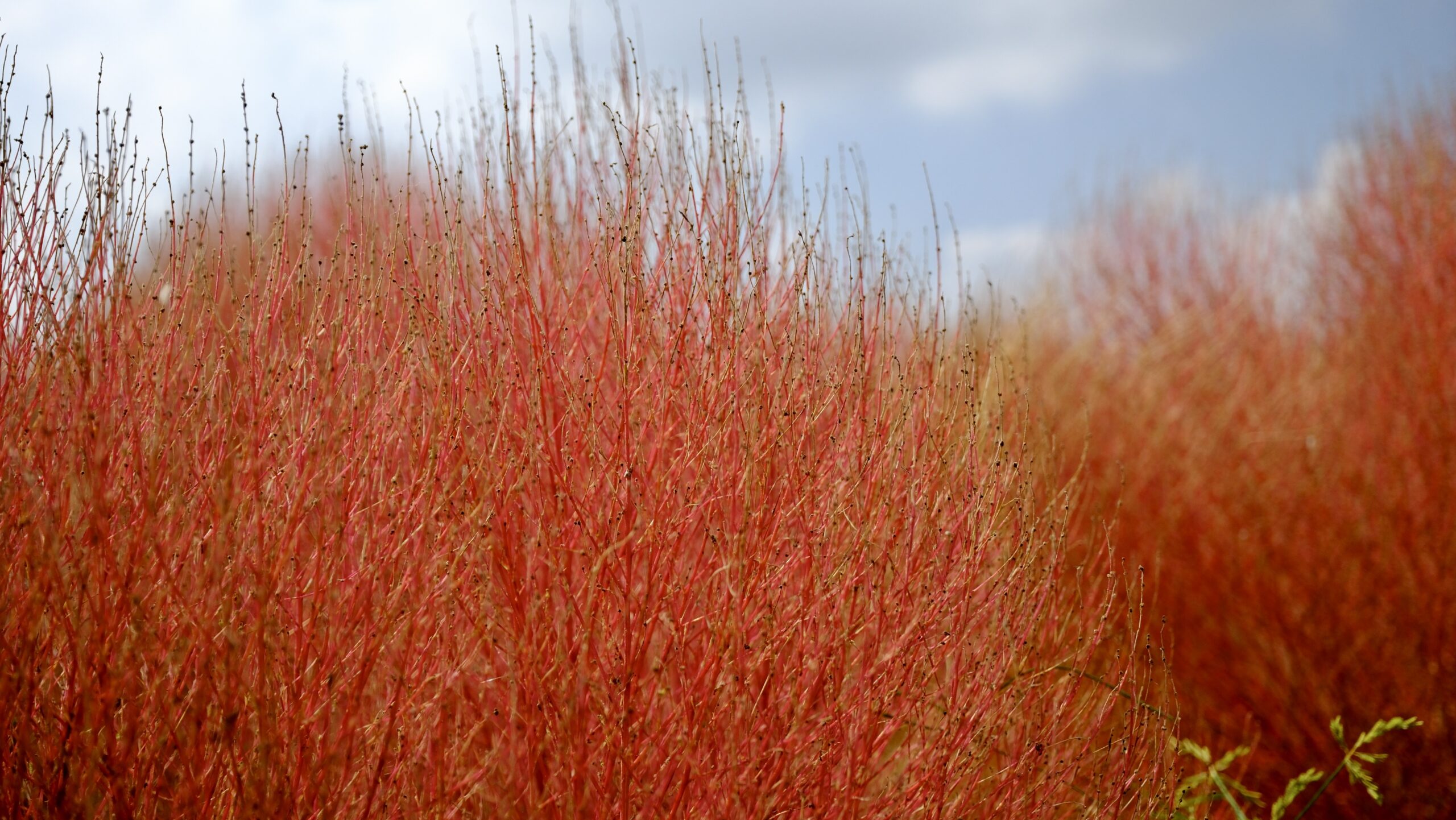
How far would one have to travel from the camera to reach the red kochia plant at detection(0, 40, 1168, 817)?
3.14m

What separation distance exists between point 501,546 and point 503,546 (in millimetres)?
13

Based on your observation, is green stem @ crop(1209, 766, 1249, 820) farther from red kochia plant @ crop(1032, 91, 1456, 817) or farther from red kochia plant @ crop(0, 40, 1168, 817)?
red kochia plant @ crop(1032, 91, 1456, 817)

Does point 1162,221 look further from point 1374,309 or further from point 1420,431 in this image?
point 1420,431

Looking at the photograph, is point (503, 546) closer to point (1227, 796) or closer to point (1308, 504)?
point (1227, 796)

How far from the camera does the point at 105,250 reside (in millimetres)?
3566

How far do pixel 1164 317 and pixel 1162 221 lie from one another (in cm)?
164

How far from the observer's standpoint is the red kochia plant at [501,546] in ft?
10.3

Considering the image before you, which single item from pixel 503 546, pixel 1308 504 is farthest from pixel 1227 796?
pixel 1308 504

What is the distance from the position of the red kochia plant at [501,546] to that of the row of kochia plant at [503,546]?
0.02 m

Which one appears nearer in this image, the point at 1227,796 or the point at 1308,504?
the point at 1227,796

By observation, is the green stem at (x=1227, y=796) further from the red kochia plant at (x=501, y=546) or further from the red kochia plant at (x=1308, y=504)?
the red kochia plant at (x=1308, y=504)

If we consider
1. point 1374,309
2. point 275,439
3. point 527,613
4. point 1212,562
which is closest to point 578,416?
point 527,613

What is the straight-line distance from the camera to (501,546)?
142 inches

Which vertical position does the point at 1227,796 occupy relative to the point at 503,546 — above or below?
below
